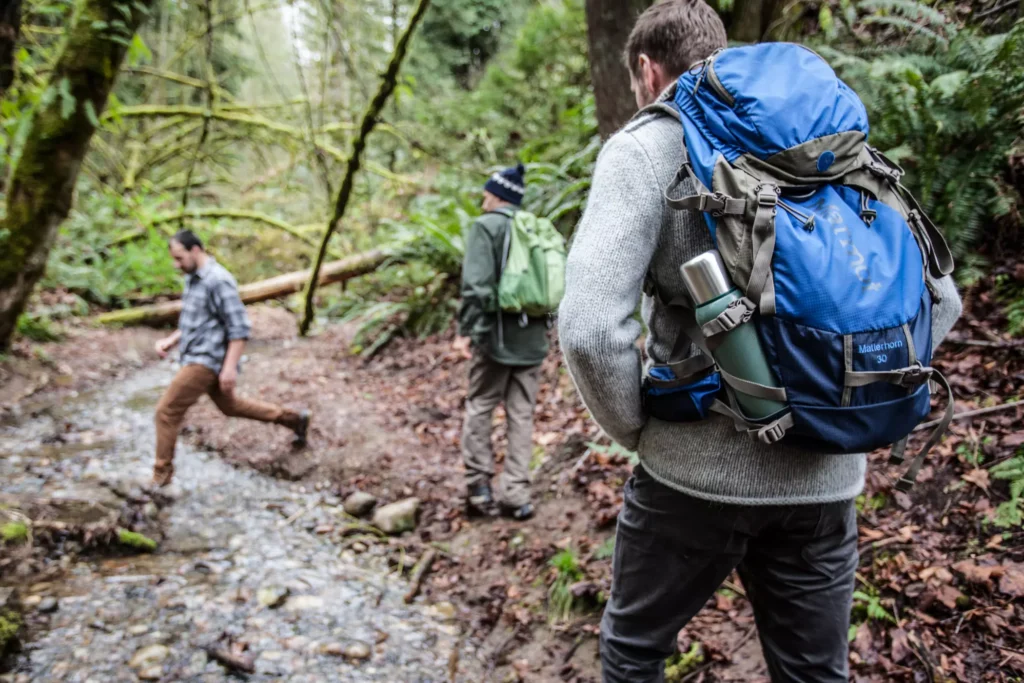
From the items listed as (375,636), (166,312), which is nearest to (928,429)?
(375,636)

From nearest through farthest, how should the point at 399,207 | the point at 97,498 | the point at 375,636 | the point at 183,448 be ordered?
the point at 375,636, the point at 97,498, the point at 183,448, the point at 399,207

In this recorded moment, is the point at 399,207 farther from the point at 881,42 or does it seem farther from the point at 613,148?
the point at 613,148

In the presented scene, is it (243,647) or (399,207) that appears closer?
(243,647)

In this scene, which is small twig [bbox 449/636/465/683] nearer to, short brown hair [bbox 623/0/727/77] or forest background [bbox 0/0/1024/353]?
short brown hair [bbox 623/0/727/77]

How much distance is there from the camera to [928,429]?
3.47 meters

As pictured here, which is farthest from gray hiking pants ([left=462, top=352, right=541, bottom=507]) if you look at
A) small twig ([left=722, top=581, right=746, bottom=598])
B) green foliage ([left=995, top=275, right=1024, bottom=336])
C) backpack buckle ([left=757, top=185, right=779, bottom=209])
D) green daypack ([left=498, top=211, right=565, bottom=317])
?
backpack buckle ([left=757, top=185, right=779, bottom=209])

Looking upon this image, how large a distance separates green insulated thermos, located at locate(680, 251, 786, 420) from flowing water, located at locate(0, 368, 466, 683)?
2620 mm

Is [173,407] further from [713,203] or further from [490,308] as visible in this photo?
[713,203]

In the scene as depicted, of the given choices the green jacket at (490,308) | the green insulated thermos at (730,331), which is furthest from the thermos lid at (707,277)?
the green jacket at (490,308)

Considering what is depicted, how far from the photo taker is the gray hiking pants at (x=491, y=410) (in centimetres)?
461

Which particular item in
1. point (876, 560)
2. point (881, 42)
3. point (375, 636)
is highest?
point (881, 42)

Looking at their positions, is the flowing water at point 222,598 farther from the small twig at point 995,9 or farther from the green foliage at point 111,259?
the small twig at point 995,9

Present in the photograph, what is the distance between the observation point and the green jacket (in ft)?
14.2

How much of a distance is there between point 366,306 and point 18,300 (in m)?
4.61
